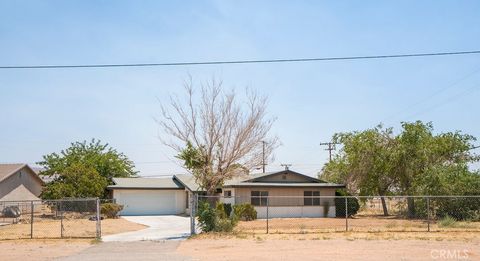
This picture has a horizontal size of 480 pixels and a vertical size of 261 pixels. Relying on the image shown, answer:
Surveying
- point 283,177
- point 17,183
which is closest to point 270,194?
point 283,177

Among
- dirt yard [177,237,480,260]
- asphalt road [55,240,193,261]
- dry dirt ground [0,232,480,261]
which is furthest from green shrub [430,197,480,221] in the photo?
asphalt road [55,240,193,261]

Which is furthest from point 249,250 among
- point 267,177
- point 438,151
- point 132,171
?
point 132,171

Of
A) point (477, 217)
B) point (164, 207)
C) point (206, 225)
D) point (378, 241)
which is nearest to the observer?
point (378, 241)

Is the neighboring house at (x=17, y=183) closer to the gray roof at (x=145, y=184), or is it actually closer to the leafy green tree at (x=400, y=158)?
the gray roof at (x=145, y=184)

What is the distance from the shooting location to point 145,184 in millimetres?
43719

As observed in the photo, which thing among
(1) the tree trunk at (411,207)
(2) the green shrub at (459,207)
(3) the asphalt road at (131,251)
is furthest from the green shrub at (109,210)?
(2) the green shrub at (459,207)

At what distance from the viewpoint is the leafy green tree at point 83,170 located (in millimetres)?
38169

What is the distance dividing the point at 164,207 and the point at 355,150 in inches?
669

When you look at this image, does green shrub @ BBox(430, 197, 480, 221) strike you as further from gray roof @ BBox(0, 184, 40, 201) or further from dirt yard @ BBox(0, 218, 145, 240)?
gray roof @ BBox(0, 184, 40, 201)

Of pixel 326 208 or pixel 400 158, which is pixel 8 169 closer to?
pixel 326 208

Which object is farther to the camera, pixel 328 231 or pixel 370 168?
pixel 370 168

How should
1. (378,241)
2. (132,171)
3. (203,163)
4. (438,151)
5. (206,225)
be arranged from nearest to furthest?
(378,241), (206,225), (203,163), (438,151), (132,171)

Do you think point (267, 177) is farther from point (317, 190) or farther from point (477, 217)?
point (477, 217)

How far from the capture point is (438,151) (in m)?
35.0
